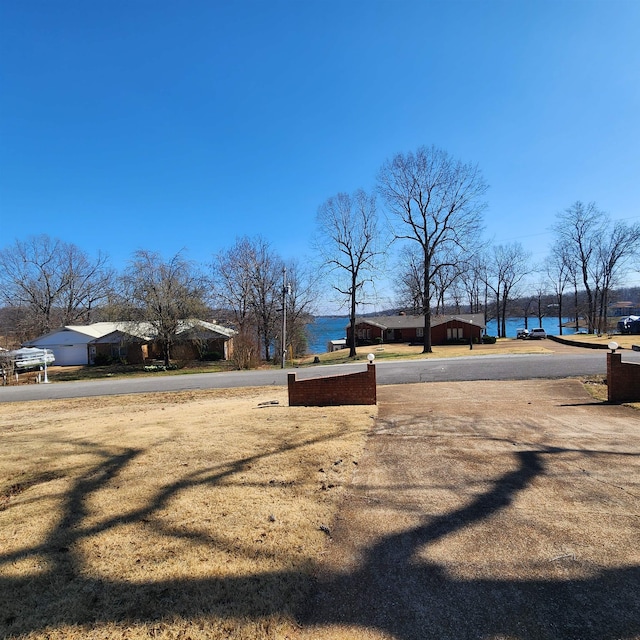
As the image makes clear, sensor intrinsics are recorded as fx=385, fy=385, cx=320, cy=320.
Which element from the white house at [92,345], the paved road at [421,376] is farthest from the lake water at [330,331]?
the paved road at [421,376]

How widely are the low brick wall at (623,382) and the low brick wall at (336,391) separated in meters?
5.80

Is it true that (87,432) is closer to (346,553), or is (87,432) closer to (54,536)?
(54,536)

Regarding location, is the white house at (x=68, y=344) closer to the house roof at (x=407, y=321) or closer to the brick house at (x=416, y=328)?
the brick house at (x=416, y=328)

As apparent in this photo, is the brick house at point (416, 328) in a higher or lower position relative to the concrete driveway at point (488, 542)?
higher

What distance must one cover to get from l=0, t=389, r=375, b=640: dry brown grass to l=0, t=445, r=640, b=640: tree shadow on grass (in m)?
0.01

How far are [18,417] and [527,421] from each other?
12.6 metres

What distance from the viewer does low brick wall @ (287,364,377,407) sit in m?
9.68

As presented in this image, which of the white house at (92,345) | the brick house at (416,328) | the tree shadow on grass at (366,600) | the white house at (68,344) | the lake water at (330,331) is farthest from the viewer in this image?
the brick house at (416,328)

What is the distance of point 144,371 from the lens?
A: 29.6 m

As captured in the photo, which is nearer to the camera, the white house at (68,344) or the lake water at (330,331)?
the white house at (68,344)

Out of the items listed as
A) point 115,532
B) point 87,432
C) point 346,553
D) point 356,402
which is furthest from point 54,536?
point 356,402

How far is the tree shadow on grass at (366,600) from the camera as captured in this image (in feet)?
6.97

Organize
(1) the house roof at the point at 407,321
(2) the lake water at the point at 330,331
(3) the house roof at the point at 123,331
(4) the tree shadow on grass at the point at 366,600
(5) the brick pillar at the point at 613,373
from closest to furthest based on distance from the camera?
(4) the tree shadow on grass at the point at 366,600, (5) the brick pillar at the point at 613,373, (3) the house roof at the point at 123,331, (2) the lake water at the point at 330,331, (1) the house roof at the point at 407,321

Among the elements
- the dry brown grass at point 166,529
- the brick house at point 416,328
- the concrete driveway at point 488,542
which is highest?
the brick house at point 416,328
